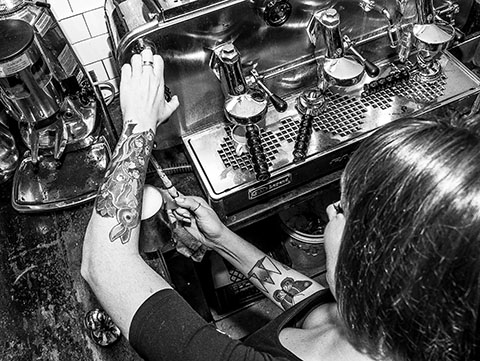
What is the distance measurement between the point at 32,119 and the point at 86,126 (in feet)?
0.53

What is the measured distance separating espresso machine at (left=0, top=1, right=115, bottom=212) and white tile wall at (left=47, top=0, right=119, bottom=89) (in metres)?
0.13

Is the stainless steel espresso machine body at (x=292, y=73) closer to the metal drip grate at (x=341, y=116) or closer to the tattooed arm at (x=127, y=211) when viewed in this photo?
the metal drip grate at (x=341, y=116)

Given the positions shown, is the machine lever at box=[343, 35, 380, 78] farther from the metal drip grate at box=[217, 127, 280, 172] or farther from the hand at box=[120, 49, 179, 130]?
the hand at box=[120, 49, 179, 130]

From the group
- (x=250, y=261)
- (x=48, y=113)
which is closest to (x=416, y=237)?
(x=250, y=261)

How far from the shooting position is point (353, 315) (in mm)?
690

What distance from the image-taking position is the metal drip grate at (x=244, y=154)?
1164mm

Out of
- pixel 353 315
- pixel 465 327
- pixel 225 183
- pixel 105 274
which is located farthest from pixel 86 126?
pixel 465 327

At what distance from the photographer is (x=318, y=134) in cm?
121

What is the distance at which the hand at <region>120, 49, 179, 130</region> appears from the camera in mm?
954

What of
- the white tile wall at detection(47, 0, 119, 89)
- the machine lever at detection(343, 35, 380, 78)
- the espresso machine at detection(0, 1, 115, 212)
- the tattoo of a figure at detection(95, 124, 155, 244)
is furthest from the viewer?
the white tile wall at detection(47, 0, 119, 89)

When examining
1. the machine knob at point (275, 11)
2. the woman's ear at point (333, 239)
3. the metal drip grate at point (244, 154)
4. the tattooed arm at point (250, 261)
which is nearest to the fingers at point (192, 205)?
the tattooed arm at point (250, 261)

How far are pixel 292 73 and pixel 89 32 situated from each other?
59 cm

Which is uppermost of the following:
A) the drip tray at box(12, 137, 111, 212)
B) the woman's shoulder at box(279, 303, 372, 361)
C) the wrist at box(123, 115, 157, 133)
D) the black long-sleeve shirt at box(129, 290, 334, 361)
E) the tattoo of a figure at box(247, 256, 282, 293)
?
the wrist at box(123, 115, 157, 133)

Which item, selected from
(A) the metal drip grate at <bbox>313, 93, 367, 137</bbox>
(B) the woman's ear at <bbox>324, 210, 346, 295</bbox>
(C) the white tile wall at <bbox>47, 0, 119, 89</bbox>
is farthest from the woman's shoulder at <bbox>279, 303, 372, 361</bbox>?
(C) the white tile wall at <bbox>47, 0, 119, 89</bbox>
